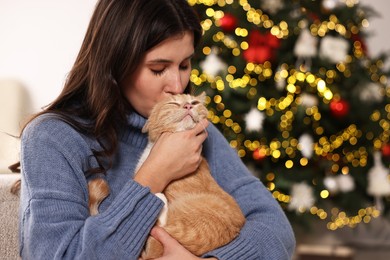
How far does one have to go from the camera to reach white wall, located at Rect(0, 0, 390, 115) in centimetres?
404

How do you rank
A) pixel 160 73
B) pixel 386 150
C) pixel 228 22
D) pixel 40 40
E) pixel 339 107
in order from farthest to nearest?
pixel 40 40, pixel 386 150, pixel 339 107, pixel 228 22, pixel 160 73

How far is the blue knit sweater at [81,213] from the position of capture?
3.59 feet

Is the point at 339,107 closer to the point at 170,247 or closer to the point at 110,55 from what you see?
the point at 110,55

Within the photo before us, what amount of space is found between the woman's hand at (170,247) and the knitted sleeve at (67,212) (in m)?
0.03

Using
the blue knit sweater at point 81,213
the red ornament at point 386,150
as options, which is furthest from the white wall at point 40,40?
the blue knit sweater at point 81,213

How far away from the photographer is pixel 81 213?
116 centimetres

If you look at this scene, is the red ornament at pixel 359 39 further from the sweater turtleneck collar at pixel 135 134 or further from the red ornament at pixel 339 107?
the sweater turtleneck collar at pixel 135 134

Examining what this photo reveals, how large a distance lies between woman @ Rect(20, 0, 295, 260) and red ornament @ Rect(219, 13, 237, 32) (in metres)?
1.57

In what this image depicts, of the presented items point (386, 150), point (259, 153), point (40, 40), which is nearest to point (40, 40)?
point (40, 40)

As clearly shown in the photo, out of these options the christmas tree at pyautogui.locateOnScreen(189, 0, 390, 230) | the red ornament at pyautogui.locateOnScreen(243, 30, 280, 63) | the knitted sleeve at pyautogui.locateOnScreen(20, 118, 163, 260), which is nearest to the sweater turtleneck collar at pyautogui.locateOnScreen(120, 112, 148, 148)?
the knitted sleeve at pyautogui.locateOnScreen(20, 118, 163, 260)

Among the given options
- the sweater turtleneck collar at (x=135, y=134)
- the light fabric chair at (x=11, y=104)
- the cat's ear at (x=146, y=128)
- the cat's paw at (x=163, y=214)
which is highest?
the cat's ear at (x=146, y=128)

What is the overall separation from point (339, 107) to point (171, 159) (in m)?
2.12

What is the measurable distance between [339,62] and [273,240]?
6.98ft

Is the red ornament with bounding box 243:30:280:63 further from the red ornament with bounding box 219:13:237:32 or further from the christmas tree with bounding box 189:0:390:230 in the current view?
the red ornament with bounding box 219:13:237:32
